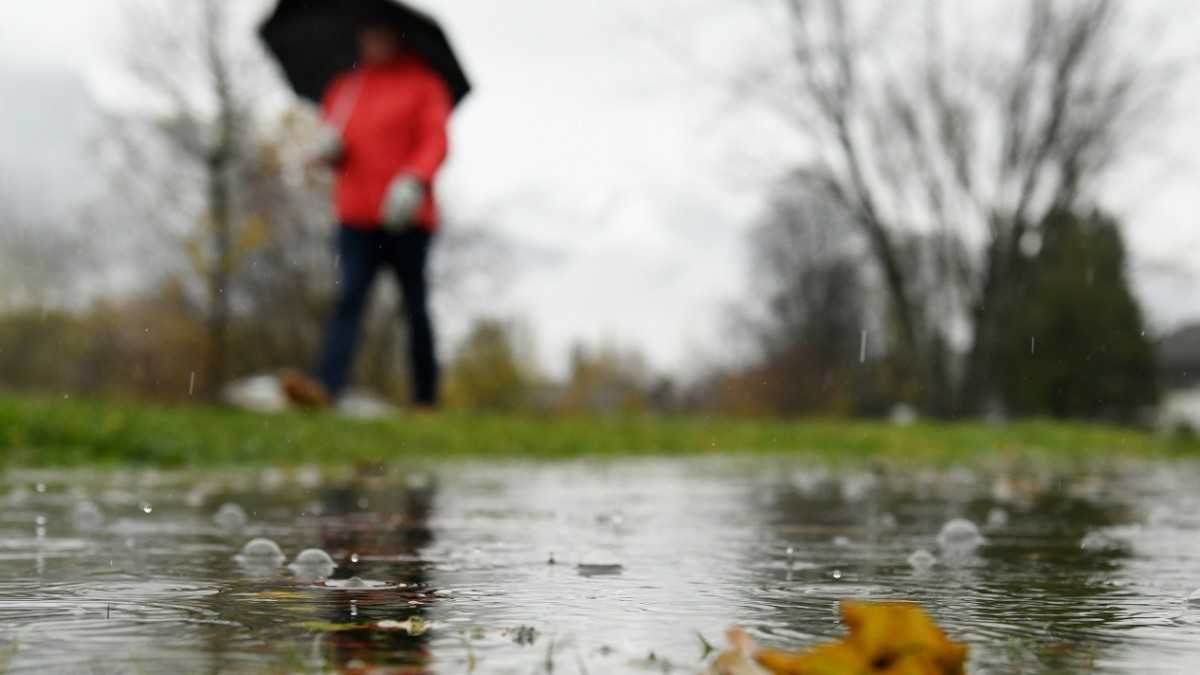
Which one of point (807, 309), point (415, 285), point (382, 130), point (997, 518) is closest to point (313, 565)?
point (997, 518)

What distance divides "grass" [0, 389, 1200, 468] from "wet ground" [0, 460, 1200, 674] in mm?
2324

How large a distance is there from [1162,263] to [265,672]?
2539cm

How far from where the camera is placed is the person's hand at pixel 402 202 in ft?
28.3

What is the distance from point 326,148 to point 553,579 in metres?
7.45

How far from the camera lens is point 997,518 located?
3967 mm

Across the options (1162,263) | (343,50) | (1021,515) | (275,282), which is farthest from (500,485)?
(275,282)

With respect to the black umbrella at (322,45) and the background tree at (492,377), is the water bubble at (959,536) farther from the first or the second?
the background tree at (492,377)

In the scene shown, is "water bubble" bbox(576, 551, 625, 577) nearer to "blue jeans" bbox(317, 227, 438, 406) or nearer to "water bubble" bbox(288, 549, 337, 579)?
"water bubble" bbox(288, 549, 337, 579)

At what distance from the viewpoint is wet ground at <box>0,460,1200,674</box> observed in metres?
1.48

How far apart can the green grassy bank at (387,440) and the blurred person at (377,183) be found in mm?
458

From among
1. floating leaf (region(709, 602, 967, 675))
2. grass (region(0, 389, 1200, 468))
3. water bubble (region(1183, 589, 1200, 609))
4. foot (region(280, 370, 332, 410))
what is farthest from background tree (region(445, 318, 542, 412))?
floating leaf (region(709, 602, 967, 675))

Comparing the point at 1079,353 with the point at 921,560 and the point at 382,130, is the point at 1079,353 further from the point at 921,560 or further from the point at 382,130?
the point at 921,560

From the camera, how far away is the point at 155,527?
3.39 metres

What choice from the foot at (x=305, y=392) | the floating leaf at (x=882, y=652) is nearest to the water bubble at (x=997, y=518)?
the floating leaf at (x=882, y=652)
